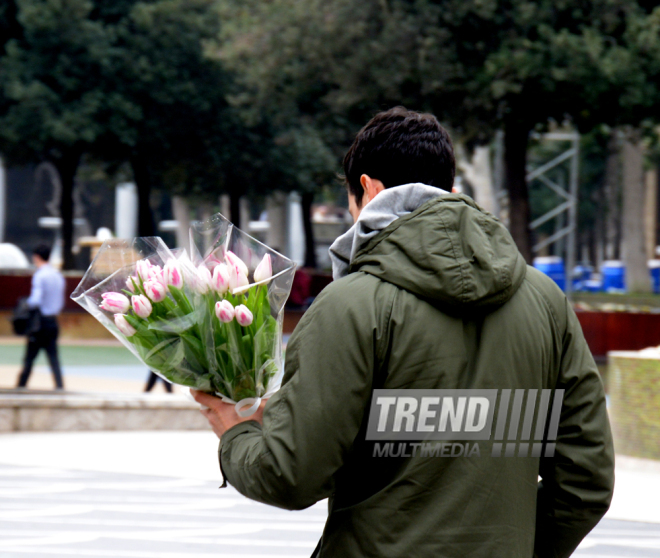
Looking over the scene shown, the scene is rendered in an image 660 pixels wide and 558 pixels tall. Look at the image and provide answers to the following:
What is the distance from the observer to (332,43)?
19016 millimetres

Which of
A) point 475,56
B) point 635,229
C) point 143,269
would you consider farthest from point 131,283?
point 635,229

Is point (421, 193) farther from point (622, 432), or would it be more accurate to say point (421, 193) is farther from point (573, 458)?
point (622, 432)

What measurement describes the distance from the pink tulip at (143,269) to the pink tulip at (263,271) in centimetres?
23

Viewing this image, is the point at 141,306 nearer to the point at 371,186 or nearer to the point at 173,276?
the point at 173,276

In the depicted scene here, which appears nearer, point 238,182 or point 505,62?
point 505,62

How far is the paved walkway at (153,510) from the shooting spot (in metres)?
6.30

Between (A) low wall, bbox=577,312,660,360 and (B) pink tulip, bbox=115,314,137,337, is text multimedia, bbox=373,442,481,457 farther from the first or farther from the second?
(A) low wall, bbox=577,312,660,360

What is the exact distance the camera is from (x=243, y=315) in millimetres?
2197

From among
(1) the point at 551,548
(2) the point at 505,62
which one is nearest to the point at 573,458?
(1) the point at 551,548

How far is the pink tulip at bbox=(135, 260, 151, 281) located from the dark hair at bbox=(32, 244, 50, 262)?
9.85 meters

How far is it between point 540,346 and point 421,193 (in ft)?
1.24

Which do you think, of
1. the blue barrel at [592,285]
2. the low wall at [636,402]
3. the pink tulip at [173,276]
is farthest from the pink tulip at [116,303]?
the blue barrel at [592,285]

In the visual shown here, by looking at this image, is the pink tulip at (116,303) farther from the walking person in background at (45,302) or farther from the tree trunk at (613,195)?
the tree trunk at (613,195)

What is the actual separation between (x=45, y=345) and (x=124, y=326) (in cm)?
1011
